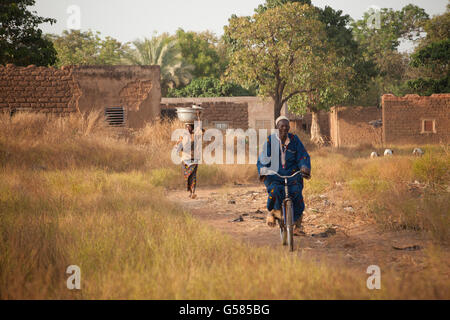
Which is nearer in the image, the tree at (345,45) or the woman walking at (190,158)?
the woman walking at (190,158)

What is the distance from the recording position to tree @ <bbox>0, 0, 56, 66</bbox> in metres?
20.5

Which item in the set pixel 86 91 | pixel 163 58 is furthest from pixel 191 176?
pixel 163 58

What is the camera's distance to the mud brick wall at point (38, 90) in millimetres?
17125

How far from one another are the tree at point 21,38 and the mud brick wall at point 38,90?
4149 millimetres

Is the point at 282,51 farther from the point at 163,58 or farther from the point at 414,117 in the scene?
the point at 163,58

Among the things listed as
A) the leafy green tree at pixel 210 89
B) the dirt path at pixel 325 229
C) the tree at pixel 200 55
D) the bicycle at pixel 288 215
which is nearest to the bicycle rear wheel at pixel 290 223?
the bicycle at pixel 288 215

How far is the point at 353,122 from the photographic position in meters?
25.9

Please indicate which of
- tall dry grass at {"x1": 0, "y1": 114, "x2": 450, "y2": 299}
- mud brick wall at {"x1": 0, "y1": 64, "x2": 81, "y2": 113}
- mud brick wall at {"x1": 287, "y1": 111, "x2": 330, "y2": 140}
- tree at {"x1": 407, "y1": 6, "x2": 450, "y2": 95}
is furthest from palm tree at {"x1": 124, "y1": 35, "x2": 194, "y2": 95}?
tall dry grass at {"x1": 0, "y1": 114, "x2": 450, "y2": 299}

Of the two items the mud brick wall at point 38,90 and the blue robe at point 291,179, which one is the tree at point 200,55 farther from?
the blue robe at point 291,179

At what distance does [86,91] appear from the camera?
18.1 metres

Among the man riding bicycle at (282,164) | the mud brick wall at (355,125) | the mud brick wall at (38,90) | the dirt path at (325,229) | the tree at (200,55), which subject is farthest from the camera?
the tree at (200,55)

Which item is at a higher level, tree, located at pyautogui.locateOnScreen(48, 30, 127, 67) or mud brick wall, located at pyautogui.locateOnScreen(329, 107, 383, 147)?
tree, located at pyautogui.locateOnScreen(48, 30, 127, 67)

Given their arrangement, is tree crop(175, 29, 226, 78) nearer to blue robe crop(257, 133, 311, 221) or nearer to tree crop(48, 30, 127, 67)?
tree crop(48, 30, 127, 67)

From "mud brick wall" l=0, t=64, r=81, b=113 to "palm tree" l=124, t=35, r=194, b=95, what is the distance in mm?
18767
